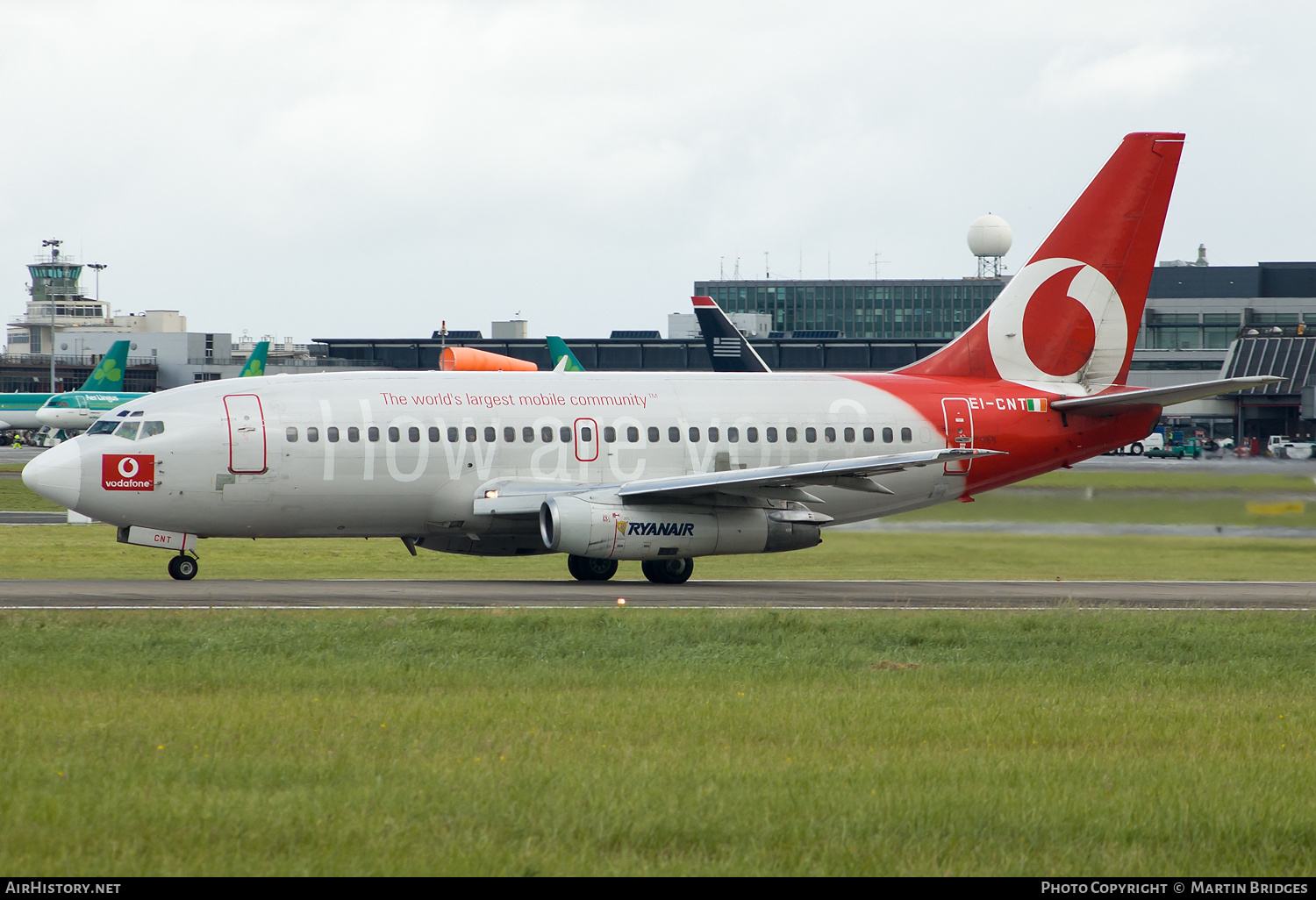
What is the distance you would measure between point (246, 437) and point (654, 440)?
808 cm

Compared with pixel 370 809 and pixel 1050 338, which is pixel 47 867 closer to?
pixel 370 809

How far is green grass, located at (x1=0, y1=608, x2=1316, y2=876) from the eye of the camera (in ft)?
28.9

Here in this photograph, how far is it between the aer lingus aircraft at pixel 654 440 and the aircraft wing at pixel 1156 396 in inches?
2.7

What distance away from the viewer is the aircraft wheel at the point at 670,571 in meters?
29.8

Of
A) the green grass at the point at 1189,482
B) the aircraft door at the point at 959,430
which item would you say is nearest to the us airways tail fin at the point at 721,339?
the green grass at the point at 1189,482

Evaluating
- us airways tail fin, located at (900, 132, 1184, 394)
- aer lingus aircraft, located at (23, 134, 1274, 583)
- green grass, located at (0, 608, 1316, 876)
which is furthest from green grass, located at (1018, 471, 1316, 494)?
green grass, located at (0, 608, 1316, 876)

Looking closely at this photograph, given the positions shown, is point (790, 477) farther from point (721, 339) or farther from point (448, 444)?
point (721, 339)

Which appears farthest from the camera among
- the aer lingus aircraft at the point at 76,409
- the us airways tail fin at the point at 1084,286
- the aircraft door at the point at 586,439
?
the aer lingus aircraft at the point at 76,409

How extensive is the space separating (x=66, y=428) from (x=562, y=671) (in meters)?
95.9

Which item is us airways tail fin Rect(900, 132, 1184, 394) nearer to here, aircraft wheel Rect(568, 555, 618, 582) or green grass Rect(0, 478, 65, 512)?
aircraft wheel Rect(568, 555, 618, 582)

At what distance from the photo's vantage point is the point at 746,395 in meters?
30.9

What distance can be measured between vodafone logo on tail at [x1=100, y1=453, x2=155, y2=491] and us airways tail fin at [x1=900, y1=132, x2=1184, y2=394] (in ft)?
55.8

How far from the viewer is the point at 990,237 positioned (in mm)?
122312

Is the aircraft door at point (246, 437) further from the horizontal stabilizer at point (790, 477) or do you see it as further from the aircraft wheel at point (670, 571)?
the aircraft wheel at point (670, 571)
